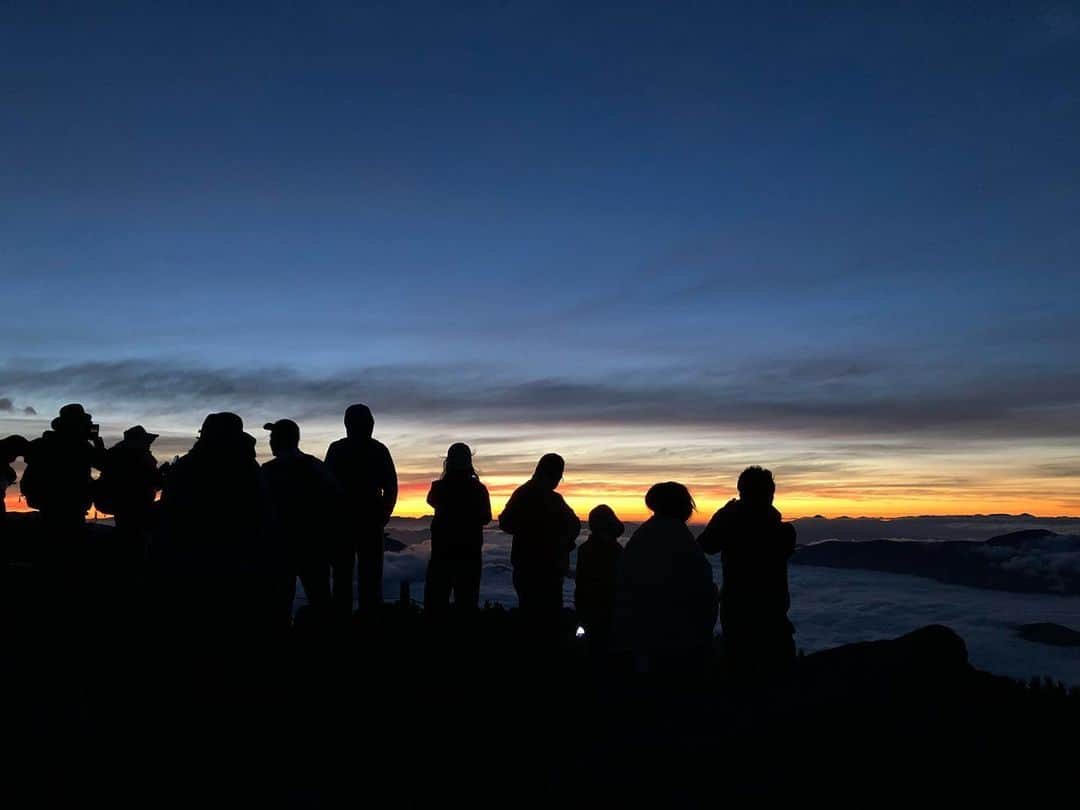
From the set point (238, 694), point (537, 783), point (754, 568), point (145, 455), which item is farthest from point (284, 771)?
point (145, 455)

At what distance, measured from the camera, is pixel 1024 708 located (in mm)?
8305

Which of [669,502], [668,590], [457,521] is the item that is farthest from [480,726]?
[457,521]

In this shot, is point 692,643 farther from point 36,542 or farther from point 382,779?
point 36,542

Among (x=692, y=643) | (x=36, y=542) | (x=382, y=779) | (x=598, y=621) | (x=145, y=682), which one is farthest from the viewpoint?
(x=598, y=621)

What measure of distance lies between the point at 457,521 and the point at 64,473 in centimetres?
412

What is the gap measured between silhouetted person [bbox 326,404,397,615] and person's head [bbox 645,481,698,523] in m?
2.87

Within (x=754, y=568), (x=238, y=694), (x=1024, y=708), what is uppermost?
(x=754, y=568)

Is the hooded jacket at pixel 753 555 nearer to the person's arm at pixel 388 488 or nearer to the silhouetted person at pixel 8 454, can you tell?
the person's arm at pixel 388 488

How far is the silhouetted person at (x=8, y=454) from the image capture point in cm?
955

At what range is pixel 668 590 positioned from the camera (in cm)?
776

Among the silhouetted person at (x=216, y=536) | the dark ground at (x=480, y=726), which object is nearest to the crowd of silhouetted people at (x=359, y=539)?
the silhouetted person at (x=216, y=536)

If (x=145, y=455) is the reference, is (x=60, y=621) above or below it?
below

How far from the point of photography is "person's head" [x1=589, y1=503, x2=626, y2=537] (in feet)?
33.8

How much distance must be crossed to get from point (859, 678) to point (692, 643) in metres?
1.38
